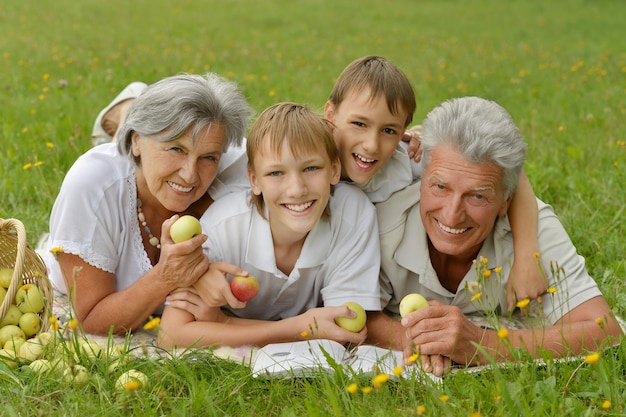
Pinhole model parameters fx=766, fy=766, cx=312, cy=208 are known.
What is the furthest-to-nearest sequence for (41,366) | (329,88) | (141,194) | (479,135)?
1. (329,88)
2. (141,194)
3. (479,135)
4. (41,366)

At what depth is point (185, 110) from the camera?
3.46 m

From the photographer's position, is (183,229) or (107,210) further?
(107,210)

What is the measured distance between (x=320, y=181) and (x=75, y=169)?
1199mm

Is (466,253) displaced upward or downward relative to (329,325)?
upward

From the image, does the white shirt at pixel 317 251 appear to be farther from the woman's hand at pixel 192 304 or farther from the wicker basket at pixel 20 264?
the wicker basket at pixel 20 264

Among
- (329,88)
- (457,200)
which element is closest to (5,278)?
(457,200)

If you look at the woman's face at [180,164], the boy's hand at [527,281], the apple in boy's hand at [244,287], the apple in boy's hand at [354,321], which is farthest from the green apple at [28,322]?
the boy's hand at [527,281]

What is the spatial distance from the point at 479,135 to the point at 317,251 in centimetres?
91

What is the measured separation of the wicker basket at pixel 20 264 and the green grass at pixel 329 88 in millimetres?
367

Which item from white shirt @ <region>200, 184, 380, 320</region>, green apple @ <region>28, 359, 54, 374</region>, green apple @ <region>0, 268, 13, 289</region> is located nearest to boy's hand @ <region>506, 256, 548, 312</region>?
white shirt @ <region>200, 184, 380, 320</region>

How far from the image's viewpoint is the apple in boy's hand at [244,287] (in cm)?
336

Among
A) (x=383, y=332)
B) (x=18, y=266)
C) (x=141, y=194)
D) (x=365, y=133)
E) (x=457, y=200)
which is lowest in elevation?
(x=383, y=332)

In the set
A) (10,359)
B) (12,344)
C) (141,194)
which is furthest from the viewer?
(141,194)

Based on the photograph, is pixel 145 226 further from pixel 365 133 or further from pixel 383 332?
pixel 383 332
